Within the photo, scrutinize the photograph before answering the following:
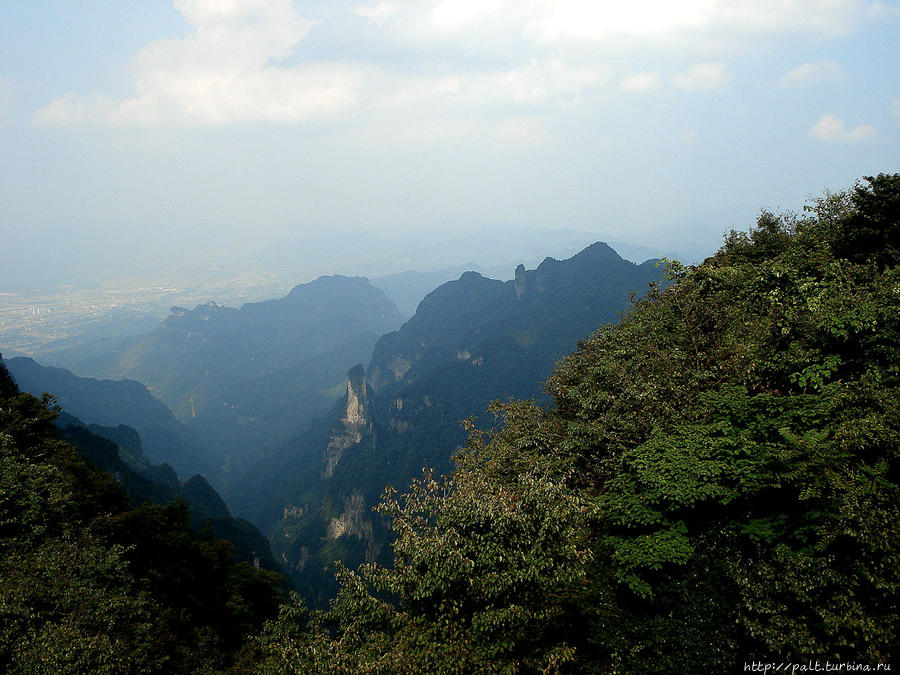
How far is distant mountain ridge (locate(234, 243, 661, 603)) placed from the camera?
89.1 metres

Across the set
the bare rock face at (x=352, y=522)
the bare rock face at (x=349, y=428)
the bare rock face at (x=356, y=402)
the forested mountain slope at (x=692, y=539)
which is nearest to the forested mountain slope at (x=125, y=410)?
the bare rock face at (x=349, y=428)

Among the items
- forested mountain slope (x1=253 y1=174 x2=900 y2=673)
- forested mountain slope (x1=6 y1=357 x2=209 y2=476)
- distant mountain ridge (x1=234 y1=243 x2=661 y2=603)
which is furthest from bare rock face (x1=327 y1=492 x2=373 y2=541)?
forested mountain slope (x1=253 y1=174 x2=900 y2=673)

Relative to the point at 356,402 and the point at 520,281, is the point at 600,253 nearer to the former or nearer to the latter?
the point at 520,281

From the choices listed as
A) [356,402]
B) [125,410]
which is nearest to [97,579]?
[356,402]

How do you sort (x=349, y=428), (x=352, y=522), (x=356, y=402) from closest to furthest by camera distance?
(x=352, y=522), (x=356, y=402), (x=349, y=428)

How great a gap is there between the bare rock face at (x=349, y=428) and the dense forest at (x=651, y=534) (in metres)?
103

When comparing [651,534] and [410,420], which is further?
[410,420]

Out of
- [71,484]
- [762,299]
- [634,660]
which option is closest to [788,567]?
[634,660]

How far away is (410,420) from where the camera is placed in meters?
121

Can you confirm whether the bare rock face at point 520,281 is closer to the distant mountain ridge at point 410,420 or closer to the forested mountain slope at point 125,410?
the distant mountain ridge at point 410,420

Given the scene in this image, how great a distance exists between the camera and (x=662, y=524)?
888cm

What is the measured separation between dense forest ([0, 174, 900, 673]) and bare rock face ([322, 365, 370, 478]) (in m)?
103

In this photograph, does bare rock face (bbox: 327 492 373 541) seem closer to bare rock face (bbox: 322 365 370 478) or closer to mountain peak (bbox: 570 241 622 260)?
bare rock face (bbox: 322 365 370 478)

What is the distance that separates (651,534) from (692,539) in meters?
0.72
